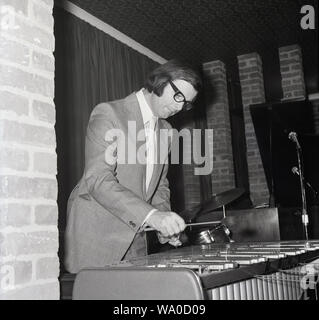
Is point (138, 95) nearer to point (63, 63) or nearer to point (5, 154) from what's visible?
point (5, 154)

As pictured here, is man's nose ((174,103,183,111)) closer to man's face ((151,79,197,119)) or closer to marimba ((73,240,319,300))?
man's face ((151,79,197,119))

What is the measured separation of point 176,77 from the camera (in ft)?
7.99

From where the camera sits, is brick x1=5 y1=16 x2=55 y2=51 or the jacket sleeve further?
the jacket sleeve

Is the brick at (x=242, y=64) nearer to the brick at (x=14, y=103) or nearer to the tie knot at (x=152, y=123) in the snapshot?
the tie knot at (x=152, y=123)

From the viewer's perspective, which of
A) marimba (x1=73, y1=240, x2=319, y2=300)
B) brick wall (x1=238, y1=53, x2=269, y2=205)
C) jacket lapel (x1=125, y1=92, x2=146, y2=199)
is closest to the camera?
marimba (x1=73, y1=240, x2=319, y2=300)

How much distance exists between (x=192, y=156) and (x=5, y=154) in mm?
4812

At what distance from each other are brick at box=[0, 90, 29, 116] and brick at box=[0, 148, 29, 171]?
0.16 metres

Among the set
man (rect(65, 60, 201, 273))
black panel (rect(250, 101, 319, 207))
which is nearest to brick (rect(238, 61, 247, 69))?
black panel (rect(250, 101, 319, 207))

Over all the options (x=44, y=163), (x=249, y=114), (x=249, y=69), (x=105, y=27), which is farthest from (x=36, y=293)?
(x=249, y=69)

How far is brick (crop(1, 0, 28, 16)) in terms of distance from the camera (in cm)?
176

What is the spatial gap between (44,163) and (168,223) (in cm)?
61

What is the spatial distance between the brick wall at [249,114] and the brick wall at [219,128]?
0.94 feet
